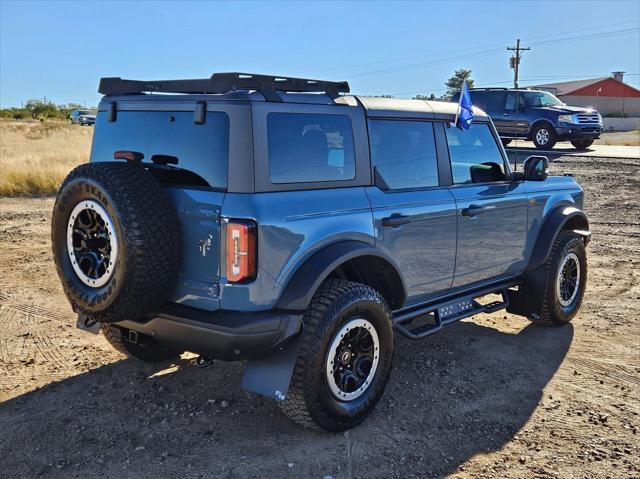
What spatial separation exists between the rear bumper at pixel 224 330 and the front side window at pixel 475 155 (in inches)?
A: 80.7

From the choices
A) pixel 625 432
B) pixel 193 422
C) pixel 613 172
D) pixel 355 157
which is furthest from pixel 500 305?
pixel 613 172

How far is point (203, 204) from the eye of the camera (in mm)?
3432

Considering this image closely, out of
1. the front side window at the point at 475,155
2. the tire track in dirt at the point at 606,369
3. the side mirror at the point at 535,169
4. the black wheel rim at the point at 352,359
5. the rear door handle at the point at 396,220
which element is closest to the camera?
the black wheel rim at the point at 352,359

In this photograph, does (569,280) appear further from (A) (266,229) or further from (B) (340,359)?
(A) (266,229)

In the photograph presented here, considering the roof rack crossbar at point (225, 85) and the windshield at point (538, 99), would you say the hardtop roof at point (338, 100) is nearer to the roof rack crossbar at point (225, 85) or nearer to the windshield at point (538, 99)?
the roof rack crossbar at point (225, 85)

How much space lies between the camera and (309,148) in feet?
12.5

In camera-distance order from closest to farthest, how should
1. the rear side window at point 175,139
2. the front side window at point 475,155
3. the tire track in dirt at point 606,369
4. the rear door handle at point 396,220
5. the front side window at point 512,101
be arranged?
the rear side window at point 175,139 < the rear door handle at point 396,220 < the tire track in dirt at point 606,369 < the front side window at point 475,155 < the front side window at point 512,101

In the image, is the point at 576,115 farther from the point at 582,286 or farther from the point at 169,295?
the point at 169,295

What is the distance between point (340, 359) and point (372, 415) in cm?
52

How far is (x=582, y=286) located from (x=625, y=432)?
2.40m

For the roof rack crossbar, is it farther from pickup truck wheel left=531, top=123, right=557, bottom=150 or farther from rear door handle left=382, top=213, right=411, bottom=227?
pickup truck wheel left=531, top=123, right=557, bottom=150

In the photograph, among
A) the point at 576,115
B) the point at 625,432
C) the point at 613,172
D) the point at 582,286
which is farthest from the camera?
the point at 576,115

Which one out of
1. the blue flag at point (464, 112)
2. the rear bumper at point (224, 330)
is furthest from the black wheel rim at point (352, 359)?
the blue flag at point (464, 112)

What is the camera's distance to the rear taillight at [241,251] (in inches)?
130
